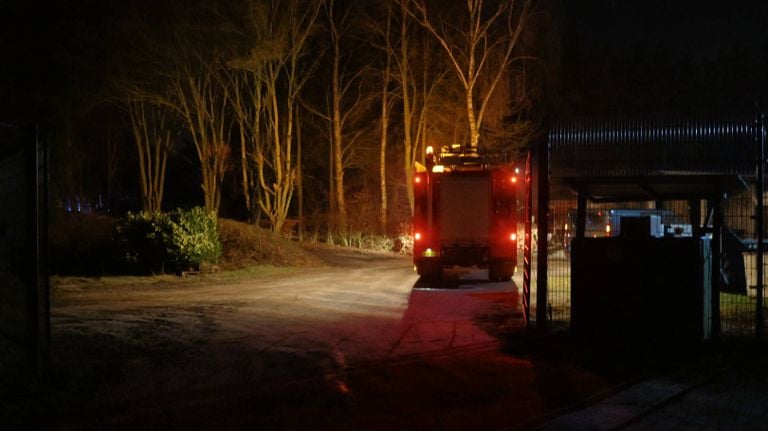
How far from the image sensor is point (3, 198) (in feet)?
26.5

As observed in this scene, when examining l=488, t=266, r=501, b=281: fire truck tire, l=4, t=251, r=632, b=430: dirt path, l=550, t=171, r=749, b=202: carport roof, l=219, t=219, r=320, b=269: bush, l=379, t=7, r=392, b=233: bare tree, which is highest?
l=379, t=7, r=392, b=233: bare tree

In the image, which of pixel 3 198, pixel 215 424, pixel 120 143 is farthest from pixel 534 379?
pixel 120 143

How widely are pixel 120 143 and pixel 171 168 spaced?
7.58m

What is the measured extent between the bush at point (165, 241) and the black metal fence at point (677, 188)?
10097 millimetres

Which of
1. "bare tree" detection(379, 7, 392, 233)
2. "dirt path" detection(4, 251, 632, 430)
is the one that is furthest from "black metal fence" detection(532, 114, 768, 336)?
"bare tree" detection(379, 7, 392, 233)

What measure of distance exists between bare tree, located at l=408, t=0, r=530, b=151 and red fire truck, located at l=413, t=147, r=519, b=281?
11.8m

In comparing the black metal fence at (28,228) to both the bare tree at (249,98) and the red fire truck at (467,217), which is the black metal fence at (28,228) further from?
the bare tree at (249,98)

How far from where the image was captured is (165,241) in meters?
19.5

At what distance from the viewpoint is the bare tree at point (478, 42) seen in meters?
30.8

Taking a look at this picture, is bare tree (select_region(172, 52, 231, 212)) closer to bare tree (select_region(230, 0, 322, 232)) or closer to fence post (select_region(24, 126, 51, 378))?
bare tree (select_region(230, 0, 322, 232))

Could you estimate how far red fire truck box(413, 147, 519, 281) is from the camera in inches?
698

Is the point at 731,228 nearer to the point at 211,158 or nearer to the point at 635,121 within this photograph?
the point at 635,121

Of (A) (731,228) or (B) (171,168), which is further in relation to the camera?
(B) (171,168)

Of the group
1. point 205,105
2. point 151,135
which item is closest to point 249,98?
point 205,105
